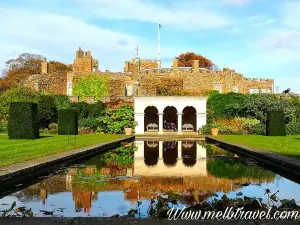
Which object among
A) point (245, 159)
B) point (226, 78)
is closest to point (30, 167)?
point (245, 159)

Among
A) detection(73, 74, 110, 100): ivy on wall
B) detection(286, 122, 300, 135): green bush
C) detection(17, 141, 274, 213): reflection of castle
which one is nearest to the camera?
detection(17, 141, 274, 213): reflection of castle

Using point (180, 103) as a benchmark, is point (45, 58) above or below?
above

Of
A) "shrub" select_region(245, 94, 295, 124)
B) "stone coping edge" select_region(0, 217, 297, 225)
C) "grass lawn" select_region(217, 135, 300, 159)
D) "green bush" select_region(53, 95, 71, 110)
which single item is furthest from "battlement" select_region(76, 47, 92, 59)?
"stone coping edge" select_region(0, 217, 297, 225)

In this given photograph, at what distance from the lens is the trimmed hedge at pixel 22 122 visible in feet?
61.8

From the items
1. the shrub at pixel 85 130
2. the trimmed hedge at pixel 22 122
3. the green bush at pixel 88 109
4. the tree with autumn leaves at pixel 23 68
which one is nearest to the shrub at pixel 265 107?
the green bush at pixel 88 109

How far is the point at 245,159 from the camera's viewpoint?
12359 mm

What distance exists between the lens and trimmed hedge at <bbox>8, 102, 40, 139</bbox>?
61.8 feet

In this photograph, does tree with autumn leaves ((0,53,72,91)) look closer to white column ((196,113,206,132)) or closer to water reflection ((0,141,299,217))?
white column ((196,113,206,132))

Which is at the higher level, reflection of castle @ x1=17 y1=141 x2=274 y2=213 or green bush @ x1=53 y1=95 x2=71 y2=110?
green bush @ x1=53 y1=95 x2=71 y2=110

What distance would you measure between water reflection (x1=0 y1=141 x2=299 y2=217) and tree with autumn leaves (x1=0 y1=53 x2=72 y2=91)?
131 feet

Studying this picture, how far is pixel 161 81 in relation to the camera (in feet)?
126

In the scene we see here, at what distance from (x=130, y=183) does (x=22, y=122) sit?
40.2 ft

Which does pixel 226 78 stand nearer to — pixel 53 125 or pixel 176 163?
pixel 53 125

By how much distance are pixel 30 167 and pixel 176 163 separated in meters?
4.46
